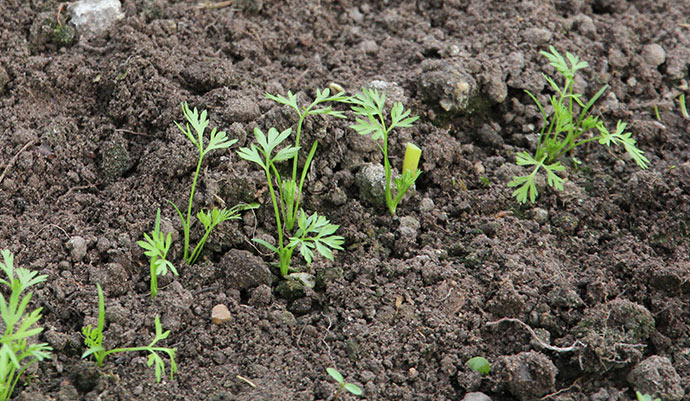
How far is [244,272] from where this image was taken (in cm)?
267

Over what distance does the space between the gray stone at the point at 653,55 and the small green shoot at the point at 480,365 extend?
2.12 meters

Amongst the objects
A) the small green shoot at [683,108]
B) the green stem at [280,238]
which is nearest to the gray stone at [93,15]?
the green stem at [280,238]

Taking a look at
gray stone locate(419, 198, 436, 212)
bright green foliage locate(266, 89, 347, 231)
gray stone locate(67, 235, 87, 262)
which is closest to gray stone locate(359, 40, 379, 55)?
bright green foliage locate(266, 89, 347, 231)

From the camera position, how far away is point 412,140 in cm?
318

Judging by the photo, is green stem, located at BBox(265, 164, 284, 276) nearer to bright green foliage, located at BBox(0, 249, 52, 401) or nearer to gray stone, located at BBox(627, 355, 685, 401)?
bright green foliage, located at BBox(0, 249, 52, 401)

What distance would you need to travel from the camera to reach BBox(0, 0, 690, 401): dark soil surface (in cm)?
248

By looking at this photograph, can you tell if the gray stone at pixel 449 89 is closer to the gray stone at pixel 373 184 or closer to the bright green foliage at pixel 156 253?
the gray stone at pixel 373 184

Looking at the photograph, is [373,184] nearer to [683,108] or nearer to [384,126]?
[384,126]

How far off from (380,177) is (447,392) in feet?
3.14

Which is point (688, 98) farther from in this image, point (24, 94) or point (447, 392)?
Answer: point (24, 94)

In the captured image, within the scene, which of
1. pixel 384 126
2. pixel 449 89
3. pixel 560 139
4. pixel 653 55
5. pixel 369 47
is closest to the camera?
pixel 384 126

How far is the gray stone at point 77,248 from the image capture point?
2.63m

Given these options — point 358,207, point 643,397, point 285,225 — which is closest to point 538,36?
point 358,207

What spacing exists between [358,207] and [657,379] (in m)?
1.30
